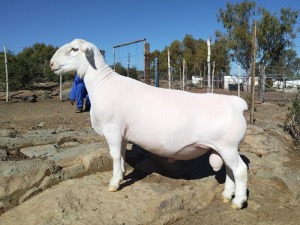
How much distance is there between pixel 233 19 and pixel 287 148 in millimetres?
20658

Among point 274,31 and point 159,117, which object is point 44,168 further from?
point 274,31

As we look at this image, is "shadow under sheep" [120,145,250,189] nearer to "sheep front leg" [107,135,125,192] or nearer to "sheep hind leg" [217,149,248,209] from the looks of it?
"sheep front leg" [107,135,125,192]

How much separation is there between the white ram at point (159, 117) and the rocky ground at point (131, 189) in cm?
35

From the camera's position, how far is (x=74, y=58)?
4258 millimetres

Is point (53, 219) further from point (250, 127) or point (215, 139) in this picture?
point (250, 127)

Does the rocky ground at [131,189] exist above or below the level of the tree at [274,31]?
below

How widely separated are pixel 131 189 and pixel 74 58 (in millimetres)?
1877

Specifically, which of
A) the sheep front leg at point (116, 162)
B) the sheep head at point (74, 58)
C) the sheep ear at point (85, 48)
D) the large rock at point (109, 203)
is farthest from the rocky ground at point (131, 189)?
the sheep ear at point (85, 48)

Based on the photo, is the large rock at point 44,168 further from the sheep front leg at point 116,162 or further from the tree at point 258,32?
the tree at point 258,32

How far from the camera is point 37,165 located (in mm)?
4363

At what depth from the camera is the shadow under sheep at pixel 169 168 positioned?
5031 mm

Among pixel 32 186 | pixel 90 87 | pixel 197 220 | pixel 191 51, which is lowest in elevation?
pixel 197 220

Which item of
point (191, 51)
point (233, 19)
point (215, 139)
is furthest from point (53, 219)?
point (191, 51)

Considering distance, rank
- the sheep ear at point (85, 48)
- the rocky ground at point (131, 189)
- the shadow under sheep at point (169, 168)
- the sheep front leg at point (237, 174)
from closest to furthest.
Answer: the rocky ground at point (131, 189) → the sheep front leg at point (237, 174) → the sheep ear at point (85, 48) → the shadow under sheep at point (169, 168)
